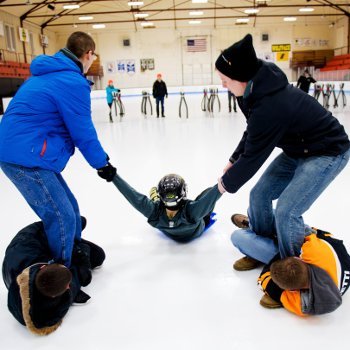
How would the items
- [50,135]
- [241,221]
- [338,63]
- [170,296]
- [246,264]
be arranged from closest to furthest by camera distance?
[50,135] < [170,296] < [246,264] < [241,221] < [338,63]

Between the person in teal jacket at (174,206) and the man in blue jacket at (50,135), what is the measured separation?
1.55 ft

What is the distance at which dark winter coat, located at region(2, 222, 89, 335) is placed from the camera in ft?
5.68

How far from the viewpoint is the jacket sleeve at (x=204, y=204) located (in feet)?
7.76

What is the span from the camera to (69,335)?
1.75 metres

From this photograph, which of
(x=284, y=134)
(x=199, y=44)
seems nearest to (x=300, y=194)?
(x=284, y=134)

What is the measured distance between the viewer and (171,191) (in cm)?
246

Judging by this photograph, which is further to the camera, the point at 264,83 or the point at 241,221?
the point at 241,221

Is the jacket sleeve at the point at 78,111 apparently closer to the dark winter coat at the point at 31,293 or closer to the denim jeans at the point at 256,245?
the dark winter coat at the point at 31,293

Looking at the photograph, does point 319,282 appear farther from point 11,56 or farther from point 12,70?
point 11,56

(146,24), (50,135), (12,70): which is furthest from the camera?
(146,24)

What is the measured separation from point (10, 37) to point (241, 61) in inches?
864

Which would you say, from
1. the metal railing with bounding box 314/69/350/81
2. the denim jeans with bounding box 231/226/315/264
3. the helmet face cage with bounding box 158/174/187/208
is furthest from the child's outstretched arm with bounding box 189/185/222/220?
the metal railing with bounding box 314/69/350/81

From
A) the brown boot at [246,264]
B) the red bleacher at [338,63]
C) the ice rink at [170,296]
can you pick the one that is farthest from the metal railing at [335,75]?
the brown boot at [246,264]

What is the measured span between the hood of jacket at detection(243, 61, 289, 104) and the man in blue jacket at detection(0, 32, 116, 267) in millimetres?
846
